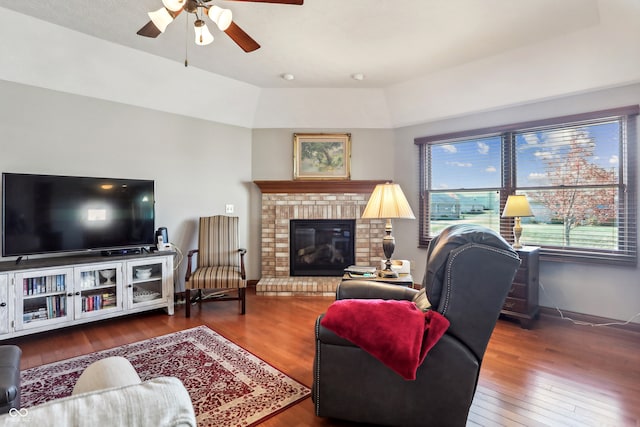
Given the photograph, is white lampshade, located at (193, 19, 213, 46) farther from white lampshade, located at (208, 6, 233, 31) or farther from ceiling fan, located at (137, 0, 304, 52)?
white lampshade, located at (208, 6, 233, 31)

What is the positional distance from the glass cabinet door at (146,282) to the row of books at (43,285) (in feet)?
1.74

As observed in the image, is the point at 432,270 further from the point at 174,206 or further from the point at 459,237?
the point at 174,206

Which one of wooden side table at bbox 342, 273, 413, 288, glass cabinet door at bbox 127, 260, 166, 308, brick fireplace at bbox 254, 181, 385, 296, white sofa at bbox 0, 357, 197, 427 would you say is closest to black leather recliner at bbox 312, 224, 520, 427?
wooden side table at bbox 342, 273, 413, 288

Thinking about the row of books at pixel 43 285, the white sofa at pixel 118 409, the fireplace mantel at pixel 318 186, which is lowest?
the row of books at pixel 43 285

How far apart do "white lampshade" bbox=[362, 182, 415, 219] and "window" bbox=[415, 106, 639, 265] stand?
1.77m

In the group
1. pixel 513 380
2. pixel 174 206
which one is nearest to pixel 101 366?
pixel 513 380

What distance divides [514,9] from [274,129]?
9.93 ft

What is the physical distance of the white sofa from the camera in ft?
1.47

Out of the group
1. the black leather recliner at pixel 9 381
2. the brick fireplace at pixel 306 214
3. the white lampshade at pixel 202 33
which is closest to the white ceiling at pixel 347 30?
the white lampshade at pixel 202 33

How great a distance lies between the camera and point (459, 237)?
151 centimetres

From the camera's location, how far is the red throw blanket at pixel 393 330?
1415 mm

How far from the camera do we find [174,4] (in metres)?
1.88

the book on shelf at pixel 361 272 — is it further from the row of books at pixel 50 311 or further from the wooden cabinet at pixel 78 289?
the row of books at pixel 50 311

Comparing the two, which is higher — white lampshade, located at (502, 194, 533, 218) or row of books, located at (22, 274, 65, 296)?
white lampshade, located at (502, 194, 533, 218)
